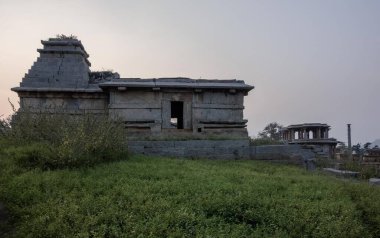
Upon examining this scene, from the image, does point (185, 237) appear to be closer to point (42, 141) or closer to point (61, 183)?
point (61, 183)

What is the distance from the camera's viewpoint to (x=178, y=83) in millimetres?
16438

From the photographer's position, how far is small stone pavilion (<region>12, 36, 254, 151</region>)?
53.4 ft

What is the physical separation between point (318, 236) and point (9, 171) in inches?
271

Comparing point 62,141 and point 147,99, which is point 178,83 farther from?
point 62,141

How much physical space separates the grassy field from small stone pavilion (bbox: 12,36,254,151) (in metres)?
7.61

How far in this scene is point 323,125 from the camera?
103ft

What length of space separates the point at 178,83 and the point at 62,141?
8.09 metres

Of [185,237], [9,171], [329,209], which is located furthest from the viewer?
[9,171]

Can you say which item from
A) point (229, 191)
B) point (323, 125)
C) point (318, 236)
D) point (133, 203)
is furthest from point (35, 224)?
point (323, 125)

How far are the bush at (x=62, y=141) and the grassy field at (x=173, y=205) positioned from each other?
0.47 m

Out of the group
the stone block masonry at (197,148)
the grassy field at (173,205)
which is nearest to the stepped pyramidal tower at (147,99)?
the stone block masonry at (197,148)

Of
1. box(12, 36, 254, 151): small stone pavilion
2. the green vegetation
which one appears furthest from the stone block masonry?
the green vegetation

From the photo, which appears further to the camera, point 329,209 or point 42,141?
point 42,141

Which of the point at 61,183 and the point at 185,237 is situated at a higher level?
the point at 61,183
